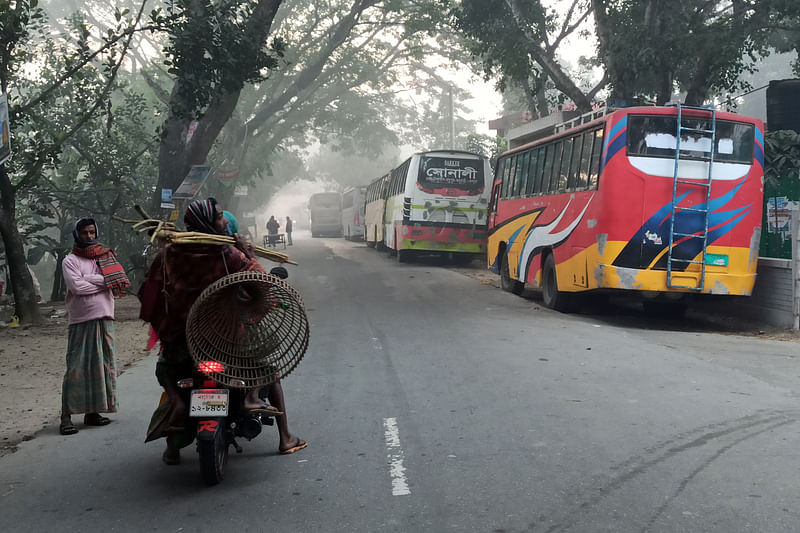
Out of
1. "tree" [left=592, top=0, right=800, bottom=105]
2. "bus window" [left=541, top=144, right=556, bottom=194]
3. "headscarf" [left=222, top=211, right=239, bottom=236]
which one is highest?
"tree" [left=592, top=0, right=800, bottom=105]

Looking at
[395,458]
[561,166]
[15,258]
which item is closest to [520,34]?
[561,166]

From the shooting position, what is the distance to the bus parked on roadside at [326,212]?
64.8 meters

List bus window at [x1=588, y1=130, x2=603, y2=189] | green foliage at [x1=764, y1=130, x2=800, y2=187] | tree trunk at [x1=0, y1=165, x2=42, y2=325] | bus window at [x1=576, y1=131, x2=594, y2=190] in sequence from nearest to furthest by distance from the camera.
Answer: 1. bus window at [x1=588, y1=130, x2=603, y2=189]
2. bus window at [x1=576, y1=131, x2=594, y2=190]
3. tree trunk at [x1=0, y1=165, x2=42, y2=325]
4. green foliage at [x1=764, y1=130, x2=800, y2=187]

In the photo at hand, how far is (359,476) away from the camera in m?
5.07

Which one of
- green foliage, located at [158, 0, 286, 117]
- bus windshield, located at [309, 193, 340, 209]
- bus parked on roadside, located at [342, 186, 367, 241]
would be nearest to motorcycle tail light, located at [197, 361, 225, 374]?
green foliage, located at [158, 0, 286, 117]

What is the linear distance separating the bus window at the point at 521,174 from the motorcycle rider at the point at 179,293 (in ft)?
39.7

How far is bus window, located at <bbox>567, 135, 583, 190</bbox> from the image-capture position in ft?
44.4

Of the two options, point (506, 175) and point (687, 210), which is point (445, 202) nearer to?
point (506, 175)

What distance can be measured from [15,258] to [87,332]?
8.06m

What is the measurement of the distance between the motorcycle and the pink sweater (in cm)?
196

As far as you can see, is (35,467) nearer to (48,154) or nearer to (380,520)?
(380,520)

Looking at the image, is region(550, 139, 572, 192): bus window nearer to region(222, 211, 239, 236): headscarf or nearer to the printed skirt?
the printed skirt

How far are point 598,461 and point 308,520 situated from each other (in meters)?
1.95

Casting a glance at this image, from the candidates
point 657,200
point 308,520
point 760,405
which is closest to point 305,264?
point 657,200
